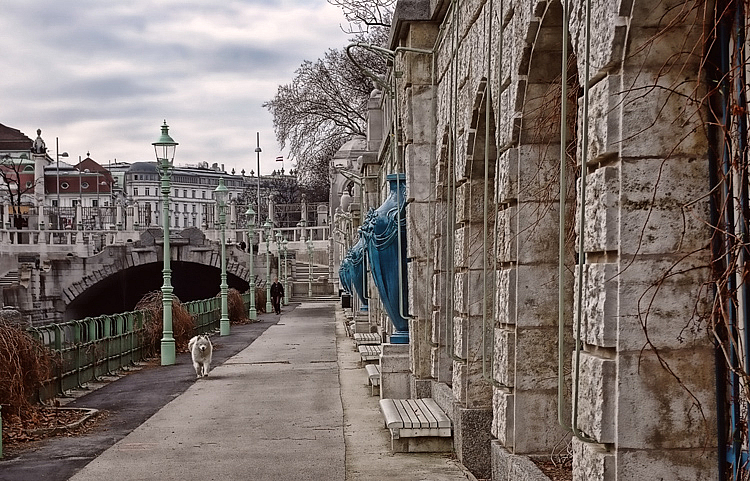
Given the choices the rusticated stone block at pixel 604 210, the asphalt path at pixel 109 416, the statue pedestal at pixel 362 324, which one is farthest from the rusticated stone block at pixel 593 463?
the statue pedestal at pixel 362 324

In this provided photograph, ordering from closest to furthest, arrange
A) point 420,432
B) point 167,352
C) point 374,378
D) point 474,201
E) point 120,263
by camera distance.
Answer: point 474,201, point 420,432, point 374,378, point 167,352, point 120,263

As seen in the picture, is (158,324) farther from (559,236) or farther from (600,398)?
(600,398)

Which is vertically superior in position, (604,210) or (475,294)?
(604,210)

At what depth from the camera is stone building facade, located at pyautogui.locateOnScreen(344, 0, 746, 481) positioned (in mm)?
4691

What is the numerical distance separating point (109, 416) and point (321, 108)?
3251cm

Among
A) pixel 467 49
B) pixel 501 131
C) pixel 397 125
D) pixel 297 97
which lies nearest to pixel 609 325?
pixel 501 131

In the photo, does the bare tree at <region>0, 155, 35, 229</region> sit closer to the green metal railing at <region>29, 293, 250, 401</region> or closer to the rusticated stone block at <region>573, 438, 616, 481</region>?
the green metal railing at <region>29, 293, 250, 401</region>

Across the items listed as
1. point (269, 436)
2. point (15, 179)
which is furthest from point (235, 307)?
point (15, 179)

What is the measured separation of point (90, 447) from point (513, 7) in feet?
21.1

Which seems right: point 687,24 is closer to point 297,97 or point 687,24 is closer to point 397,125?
point 397,125

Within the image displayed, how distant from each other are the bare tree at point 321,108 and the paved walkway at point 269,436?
25.4 meters

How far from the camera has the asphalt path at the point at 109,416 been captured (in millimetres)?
9719

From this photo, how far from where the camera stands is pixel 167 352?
21.1 metres

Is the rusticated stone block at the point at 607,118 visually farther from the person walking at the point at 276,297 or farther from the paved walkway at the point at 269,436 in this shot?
the person walking at the point at 276,297
